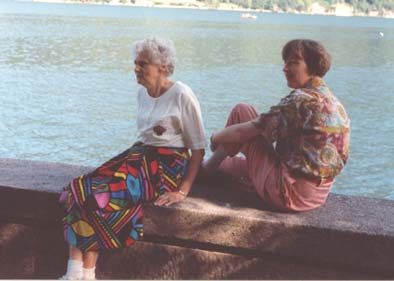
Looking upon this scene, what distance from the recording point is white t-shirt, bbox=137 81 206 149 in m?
3.01

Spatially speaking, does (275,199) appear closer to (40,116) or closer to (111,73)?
(40,116)

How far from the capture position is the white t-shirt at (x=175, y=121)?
3.01m

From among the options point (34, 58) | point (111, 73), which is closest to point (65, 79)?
point (111, 73)

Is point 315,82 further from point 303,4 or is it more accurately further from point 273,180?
point 303,4

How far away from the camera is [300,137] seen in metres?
2.82

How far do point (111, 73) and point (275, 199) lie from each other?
77.3 ft

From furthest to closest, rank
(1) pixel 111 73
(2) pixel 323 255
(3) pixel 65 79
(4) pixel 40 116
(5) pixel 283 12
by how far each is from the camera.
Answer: (5) pixel 283 12 < (1) pixel 111 73 < (3) pixel 65 79 < (4) pixel 40 116 < (2) pixel 323 255

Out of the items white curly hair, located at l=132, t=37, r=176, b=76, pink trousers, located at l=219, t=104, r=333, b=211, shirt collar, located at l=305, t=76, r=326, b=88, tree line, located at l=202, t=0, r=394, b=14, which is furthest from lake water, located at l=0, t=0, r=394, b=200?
tree line, located at l=202, t=0, r=394, b=14

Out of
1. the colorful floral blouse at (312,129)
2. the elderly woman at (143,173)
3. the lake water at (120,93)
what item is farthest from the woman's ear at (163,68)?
the lake water at (120,93)

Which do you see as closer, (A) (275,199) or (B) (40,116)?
(A) (275,199)

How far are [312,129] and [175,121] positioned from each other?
64cm

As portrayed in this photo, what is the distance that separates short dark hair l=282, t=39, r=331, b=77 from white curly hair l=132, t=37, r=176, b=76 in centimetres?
56

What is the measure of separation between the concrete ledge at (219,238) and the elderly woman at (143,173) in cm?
10

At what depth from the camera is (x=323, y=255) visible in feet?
8.92
